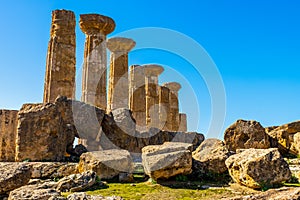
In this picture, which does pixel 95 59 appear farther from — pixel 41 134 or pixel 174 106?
pixel 174 106

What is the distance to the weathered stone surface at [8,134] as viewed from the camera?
12.9m

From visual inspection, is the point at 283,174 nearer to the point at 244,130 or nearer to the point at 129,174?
the point at 129,174

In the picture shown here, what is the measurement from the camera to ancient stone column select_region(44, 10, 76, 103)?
56.3ft

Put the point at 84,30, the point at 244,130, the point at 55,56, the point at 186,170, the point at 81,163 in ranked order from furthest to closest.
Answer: the point at 84,30
the point at 55,56
the point at 244,130
the point at 81,163
the point at 186,170

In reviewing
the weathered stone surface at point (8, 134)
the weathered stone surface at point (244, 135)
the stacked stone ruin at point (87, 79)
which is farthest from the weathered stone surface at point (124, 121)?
the weathered stone surface at point (244, 135)

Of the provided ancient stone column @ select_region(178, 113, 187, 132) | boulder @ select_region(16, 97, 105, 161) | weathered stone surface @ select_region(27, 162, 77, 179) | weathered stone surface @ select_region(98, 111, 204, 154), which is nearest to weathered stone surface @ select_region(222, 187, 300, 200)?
weathered stone surface @ select_region(27, 162, 77, 179)

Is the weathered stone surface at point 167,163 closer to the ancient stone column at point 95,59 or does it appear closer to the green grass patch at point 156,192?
the green grass patch at point 156,192

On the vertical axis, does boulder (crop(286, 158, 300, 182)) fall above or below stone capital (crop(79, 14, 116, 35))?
below

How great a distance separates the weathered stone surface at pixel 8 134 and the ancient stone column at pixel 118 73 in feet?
28.5

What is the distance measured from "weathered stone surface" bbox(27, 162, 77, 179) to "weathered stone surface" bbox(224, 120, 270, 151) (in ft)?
16.9

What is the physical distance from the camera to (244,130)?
445 inches

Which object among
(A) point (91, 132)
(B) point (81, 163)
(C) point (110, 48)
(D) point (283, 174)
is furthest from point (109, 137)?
(C) point (110, 48)

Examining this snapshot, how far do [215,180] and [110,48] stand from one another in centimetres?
1641

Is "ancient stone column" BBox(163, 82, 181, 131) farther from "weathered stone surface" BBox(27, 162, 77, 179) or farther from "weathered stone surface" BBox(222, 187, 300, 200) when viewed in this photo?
"weathered stone surface" BBox(222, 187, 300, 200)
